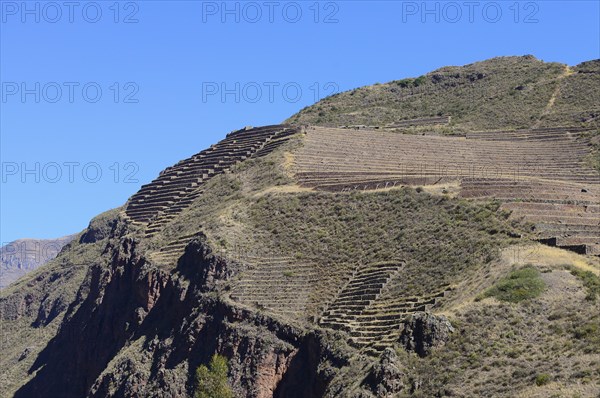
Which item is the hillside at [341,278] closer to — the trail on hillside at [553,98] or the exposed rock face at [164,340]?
the exposed rock face at [164,340]

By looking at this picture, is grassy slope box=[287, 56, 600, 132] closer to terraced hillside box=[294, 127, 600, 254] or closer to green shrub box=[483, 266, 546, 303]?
terraced hillside box=[294, 127, 600, 254]

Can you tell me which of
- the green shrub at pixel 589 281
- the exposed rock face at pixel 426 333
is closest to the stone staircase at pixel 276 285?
the exposed rock face at pixel 426 333

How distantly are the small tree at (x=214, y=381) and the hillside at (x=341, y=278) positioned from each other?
41.8 inches

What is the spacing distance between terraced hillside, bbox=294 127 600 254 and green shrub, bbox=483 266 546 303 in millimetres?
6146

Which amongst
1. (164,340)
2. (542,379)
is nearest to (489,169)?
(164,340)

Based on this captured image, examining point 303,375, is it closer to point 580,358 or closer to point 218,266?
point 218,266

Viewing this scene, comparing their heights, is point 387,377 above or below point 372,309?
below

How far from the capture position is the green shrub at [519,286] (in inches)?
2187

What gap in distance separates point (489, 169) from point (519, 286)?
37.8 meters

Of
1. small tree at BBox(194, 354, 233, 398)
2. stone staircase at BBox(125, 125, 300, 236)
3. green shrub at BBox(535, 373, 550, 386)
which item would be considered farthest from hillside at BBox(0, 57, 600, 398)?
small tree at BBox(194, 354, 233, 398)

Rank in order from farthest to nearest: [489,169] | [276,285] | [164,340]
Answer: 1. [489,169]
2. [164,340]
3. [276,285]

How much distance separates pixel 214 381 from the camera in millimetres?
62188

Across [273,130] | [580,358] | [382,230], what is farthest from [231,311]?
[273,130]

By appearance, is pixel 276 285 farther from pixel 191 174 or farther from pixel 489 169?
pixel 191 174
